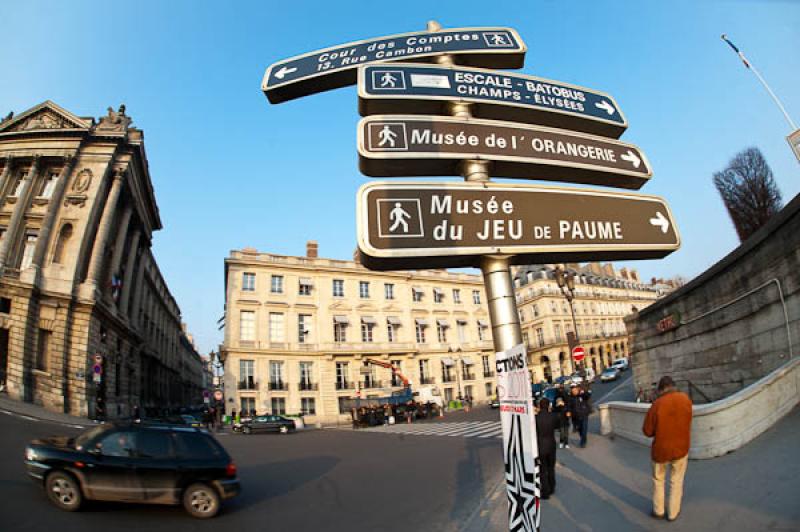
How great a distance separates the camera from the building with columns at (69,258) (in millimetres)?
25359

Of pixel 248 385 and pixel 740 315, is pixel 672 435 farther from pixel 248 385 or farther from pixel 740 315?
pixel 248 385

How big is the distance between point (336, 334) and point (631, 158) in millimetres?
40019

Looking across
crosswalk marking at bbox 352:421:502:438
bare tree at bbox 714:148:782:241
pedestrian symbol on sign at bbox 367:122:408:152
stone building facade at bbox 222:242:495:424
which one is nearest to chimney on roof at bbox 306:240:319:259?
stone building facade at bbox 222:242:495:424

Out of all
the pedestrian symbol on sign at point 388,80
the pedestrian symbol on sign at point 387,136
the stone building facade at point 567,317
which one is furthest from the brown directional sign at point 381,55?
the stone building facade at point 567,317

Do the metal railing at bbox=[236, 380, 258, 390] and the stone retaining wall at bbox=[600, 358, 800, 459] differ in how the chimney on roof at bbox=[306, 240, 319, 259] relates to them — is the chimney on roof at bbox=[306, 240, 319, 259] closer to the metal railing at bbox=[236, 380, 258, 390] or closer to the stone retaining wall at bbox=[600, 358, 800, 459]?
the metal railing at bbox=[236, 380, 258, 390]

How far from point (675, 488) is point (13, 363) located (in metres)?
32.7

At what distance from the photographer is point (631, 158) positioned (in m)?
3.75

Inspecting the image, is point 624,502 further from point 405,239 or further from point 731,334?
point 731,334

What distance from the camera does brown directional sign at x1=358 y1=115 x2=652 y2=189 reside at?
9.75 feet

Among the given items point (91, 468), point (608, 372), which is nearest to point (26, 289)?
point (91, 468)

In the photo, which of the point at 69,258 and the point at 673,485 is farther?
the point at 69,258

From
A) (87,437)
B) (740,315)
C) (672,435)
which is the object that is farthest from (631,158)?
(87,437)

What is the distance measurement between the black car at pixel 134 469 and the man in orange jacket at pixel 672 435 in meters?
6.58

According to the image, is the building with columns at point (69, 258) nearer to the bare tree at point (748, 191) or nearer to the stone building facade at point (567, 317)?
the bare tree at point (748, 191)
